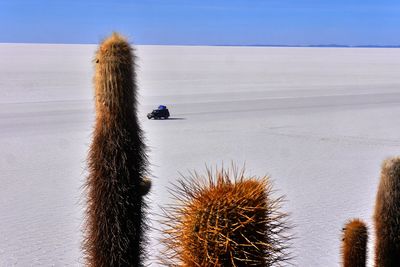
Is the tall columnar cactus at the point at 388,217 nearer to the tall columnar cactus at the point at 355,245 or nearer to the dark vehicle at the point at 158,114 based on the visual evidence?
the tall columnar cactus at the point at 355,245

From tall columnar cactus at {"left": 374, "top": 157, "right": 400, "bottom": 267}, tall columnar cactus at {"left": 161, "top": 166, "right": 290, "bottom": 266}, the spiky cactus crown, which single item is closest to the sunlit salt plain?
the spiky cactus crown

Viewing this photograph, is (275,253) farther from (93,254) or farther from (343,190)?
(343,190)

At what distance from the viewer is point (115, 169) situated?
10.6 feet

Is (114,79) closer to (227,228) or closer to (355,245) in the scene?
(227,228)

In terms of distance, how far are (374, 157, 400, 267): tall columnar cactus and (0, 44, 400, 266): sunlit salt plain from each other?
5.41ft

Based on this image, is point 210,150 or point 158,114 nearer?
point 210,150

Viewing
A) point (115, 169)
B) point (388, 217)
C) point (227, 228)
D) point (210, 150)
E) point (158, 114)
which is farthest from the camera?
point (158, 114)

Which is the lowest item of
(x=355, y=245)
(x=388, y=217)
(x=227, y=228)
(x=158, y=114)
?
(x=227, y=228)

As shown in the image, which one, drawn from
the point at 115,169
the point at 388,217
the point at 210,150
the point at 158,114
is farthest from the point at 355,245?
the point at 158,114

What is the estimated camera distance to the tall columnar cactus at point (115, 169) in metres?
3.25

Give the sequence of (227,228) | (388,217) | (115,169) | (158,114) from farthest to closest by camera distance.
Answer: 1. (158,114)
2. (388,217)
3. (115,169)
4. (227,228)

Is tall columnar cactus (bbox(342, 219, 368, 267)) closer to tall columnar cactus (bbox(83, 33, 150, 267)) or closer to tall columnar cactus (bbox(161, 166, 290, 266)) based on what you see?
tall columnar cactus (bbox(83, 33, 150, 267))

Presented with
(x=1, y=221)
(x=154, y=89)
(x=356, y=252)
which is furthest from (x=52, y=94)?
(x=356, y=252)

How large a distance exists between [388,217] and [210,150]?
10.4 metres
